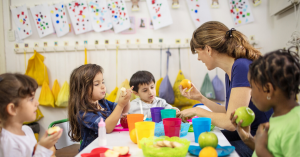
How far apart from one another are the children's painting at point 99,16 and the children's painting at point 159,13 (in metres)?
0.57

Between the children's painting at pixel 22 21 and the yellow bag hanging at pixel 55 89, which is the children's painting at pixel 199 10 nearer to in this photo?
the yellow bag hanging at pixel 55 89

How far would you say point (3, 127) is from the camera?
3.21 feet

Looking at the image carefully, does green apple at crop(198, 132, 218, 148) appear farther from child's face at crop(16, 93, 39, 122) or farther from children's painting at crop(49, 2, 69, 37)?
children's painting at crop(49, 2, 69, 37)

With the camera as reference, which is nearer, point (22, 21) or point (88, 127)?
point (88, 127)

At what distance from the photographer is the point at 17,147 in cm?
96

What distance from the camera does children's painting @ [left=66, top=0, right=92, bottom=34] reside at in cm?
297

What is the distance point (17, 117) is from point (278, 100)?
1.07 metres

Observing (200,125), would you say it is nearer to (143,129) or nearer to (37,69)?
(143,129)

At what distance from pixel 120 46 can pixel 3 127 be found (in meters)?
2.12

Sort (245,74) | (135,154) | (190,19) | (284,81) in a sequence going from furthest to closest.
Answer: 1. (190,19)
2. (245,74)
3. (135,154)
4. (284,81)

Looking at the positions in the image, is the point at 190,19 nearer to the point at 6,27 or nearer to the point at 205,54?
the point at 205,54

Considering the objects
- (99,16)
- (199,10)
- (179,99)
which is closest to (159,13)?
(199,10)

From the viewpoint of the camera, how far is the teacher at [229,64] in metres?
1.22

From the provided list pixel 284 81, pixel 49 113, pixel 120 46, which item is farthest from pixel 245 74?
pixel 49 113
